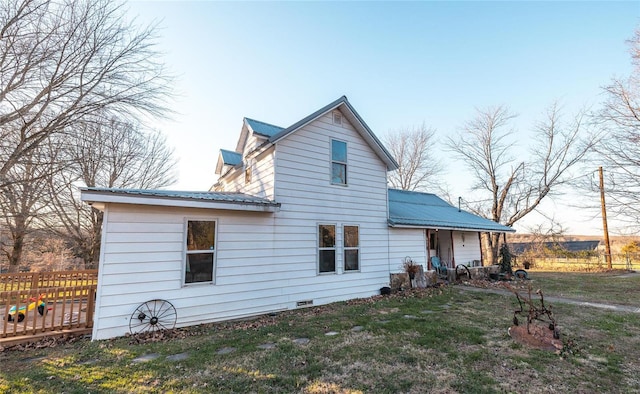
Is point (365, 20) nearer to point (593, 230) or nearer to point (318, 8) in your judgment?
point (318, 8)

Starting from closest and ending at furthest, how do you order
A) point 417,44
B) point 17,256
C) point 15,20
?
point 15,20, point 417,44, point 17,256

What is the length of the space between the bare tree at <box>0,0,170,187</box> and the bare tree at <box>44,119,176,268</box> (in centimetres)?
175

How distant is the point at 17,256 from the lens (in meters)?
13.8

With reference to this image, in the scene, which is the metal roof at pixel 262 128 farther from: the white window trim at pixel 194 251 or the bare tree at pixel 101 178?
the bare tree at pixel 101 178

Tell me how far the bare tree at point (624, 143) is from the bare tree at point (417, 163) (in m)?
12.2

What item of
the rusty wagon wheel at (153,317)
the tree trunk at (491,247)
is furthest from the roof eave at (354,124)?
the tree trunk at (491,247)

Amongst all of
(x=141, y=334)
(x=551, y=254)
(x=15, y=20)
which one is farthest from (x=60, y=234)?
(x=551, y=254)

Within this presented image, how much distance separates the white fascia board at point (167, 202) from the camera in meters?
5.12

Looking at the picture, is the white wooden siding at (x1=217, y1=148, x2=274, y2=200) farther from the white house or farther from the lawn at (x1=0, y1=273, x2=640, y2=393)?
the lawn at (x1=0, y1=273, x2=640, y2=393)

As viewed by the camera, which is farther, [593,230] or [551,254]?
[551,254]

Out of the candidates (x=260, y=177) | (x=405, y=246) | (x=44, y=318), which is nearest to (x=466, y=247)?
(x=405, y=246)

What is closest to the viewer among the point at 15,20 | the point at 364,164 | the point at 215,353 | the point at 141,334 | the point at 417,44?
the point at 215,353

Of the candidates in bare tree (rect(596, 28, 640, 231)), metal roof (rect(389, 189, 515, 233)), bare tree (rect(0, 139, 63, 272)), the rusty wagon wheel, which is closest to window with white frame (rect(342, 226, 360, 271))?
metal roof (rect(389, 189, 515, 233))

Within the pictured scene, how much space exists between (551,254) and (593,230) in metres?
3.11
